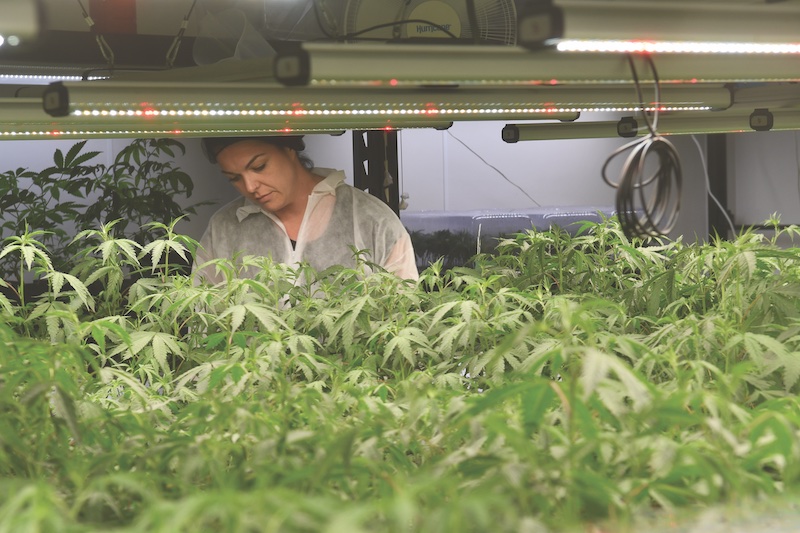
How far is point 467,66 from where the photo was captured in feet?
5.25

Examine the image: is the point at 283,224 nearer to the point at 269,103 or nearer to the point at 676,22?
the point at 269,103

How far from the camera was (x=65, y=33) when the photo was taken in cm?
423

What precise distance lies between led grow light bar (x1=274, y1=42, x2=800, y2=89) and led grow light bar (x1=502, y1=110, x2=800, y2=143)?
161cm

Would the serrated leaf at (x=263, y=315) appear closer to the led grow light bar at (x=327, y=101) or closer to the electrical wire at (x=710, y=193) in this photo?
the led grow light bar at (x=327, y=101)

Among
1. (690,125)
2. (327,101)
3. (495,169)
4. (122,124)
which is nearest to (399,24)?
(327,101)

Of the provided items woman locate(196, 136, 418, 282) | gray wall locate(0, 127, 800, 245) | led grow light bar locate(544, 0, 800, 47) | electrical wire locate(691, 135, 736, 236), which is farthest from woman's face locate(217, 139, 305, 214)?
electrical wire locate(691, 135, 736, 236)

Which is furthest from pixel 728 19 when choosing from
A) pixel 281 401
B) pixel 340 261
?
pixel 340 261

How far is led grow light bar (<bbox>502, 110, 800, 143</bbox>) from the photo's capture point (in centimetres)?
342

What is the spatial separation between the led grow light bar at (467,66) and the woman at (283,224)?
202 centimetres

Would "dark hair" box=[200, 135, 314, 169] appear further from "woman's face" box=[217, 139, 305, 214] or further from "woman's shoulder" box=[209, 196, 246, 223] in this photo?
"woman's shoulder" box=[209, 196, 246, 223]

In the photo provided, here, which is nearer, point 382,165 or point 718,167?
point 382,165

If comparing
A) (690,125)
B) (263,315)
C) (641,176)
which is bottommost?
(263,315)

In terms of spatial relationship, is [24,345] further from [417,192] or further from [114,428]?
[417,192]

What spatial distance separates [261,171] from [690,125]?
1626mm
